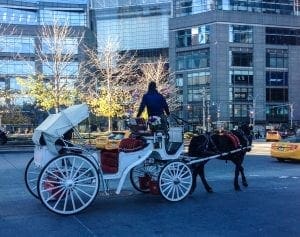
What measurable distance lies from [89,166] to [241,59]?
99023 millimetres

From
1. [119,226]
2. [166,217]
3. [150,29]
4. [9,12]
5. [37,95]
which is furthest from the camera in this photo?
[150,29]

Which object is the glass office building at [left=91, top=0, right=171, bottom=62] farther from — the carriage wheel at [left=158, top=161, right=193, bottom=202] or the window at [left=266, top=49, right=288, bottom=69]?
the carriage wheel at [left=158, top=161, right=193, bottom=202]

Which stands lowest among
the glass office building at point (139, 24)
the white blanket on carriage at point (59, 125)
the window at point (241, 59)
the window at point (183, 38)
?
the white blanket on carriage at point (59, 125)

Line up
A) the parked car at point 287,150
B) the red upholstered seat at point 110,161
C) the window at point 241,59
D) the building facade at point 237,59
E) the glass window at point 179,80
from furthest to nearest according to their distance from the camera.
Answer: the glass window at point 179,80 < the window at point 241,59 < the building facade at point 237,59 < the parked car at point 287,150 < the red upholstered seat at point 110,161

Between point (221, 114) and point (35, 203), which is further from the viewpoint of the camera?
point (221, 114)

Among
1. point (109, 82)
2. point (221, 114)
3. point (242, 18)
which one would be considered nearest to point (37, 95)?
point (109, 82)

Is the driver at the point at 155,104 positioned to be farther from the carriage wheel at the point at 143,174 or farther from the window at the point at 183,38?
the window at the point at 183,38

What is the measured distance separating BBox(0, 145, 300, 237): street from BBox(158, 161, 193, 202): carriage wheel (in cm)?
19

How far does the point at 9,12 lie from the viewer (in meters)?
111

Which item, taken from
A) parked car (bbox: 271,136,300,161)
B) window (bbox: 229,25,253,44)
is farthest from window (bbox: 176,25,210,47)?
parked car (bbox: 271,136,300,161)

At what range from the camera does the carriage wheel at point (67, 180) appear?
963cm

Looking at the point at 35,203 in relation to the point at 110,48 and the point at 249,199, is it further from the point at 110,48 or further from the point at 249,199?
the point at 110,48

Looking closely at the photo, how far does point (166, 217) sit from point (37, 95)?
40027 millimetres

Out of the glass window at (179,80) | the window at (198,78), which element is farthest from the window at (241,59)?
the glass window at (179,80)
